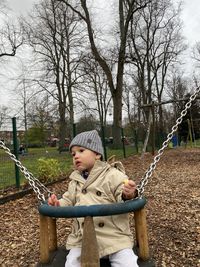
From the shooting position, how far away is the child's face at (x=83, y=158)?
2867 millimetres

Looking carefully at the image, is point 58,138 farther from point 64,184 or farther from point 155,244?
point 155,244

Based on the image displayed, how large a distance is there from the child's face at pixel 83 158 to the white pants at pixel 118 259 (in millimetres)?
581

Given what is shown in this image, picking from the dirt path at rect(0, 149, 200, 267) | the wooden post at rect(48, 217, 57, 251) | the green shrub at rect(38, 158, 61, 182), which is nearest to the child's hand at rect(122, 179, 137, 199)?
the wooden post at rect(48, 217, 57, 251)

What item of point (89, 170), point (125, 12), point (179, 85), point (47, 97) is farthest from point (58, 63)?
point (89, 170)

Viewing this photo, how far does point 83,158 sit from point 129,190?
1.54ft

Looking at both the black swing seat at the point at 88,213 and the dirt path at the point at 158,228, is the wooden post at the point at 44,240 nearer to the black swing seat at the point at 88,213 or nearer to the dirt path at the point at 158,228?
the black swing seat at the point at 88,213

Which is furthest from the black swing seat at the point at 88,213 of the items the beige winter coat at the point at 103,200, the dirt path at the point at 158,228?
the dirt path at the point at 158,228

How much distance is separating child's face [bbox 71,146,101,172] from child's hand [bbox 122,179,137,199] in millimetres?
382

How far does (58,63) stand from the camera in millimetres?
30250

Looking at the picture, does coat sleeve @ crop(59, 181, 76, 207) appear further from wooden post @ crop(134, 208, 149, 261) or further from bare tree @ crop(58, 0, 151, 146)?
bare tree @ crop(58, 0, 151, 146)

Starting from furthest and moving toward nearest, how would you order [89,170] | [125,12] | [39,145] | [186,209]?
[125,12] < [39,145] < [186,209] < [89,170]

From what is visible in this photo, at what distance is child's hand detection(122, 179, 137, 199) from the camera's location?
256 cm

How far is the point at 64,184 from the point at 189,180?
2.81 m

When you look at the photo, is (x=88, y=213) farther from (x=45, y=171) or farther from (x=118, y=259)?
(x=45, y=171)
